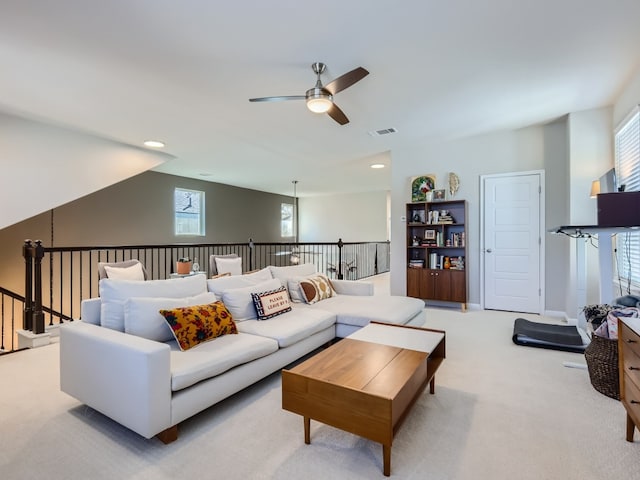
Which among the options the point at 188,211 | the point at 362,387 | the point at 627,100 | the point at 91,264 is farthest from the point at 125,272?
the point at 627,100

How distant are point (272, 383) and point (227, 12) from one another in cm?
264

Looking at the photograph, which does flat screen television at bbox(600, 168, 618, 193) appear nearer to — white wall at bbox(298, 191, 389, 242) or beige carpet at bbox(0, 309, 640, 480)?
beige carpet at bbox(0, 309, 640, 480)

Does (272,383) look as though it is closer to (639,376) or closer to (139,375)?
(139,375)

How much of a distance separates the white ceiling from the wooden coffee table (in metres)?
2.22

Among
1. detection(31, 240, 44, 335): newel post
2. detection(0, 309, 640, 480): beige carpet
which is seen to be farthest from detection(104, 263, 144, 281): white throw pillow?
detection(0, 309, 640, 480): beige carpet

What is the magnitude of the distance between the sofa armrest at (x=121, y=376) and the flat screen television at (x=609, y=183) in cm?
424

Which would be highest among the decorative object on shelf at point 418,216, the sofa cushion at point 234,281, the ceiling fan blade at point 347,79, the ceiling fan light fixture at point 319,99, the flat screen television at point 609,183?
the ceiling fan blade at point 347,79

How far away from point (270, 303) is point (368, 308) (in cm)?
101

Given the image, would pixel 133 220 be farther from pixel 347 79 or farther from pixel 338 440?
pixel 338 440

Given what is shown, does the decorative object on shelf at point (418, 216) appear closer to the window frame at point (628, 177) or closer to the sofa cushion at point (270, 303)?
the window frame at point (628, 177)

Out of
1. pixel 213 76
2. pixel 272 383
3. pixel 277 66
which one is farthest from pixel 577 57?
pixel 272 383

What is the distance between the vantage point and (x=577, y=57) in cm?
278

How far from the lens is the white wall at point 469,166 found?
4.76m

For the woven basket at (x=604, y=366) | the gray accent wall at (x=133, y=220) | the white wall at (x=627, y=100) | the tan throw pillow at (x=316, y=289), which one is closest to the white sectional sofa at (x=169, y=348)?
the tan throw pillow at (x=316, y=289)
